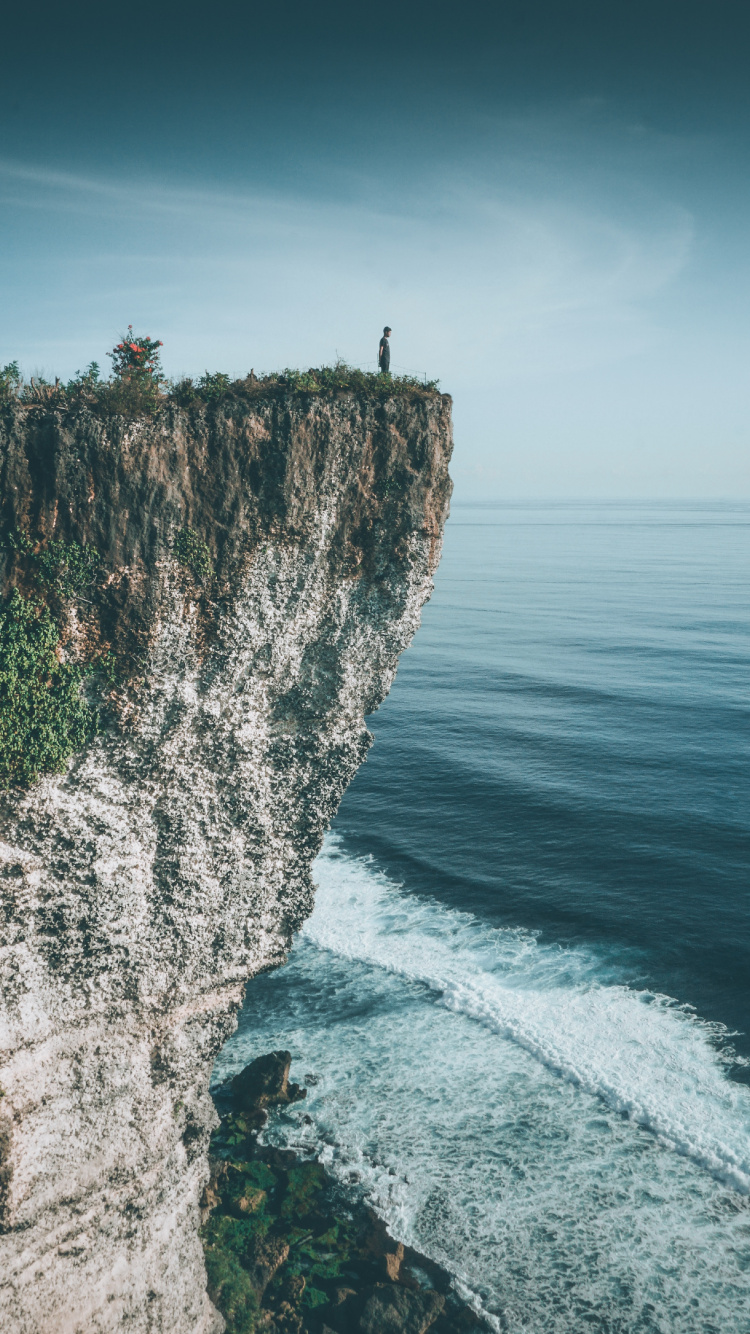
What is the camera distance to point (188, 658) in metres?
12.8

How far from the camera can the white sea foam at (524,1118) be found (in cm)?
1759

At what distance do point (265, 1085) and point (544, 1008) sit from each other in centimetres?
1015

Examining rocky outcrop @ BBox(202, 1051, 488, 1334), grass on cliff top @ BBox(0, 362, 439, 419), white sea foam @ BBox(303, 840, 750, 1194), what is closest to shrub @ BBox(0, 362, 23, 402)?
grass on cliff top @ BBox(0, 362, 439, 419)

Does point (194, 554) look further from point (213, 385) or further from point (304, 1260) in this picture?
point (304, 1260)

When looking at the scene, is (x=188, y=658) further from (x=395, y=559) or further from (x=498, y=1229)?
(x=498, y=1229)

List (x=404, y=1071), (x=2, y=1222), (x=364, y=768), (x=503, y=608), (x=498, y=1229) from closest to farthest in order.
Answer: (x=2, y=1222), (x=498, y=1229), (x=404, y=1071), (x=364, y=768), (x=503, y=608)

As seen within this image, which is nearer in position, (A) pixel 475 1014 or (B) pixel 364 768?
(A) pixel 475 1014

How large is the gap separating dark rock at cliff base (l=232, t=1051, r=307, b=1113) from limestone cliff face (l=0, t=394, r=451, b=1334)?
6.87m

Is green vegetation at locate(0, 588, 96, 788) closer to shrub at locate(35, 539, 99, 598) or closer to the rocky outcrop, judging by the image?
shrub at locate(35, 539, 99, 598)

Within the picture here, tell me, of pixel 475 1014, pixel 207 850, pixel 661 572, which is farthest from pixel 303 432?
pixel 661 572

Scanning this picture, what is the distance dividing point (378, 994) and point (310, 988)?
8.76 ft

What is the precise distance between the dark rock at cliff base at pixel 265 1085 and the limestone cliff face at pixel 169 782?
687cm

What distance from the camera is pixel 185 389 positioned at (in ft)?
40.8

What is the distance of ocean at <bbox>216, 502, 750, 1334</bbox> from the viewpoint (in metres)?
18.3
